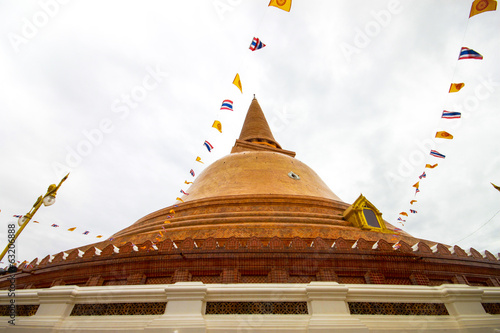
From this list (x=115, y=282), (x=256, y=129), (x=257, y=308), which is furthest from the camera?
(x=256, y=129)

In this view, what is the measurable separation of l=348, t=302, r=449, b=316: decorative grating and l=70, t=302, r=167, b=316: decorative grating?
3589 millimetres

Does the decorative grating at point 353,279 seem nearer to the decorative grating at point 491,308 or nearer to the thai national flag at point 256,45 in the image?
the decorative grating at point 491,308

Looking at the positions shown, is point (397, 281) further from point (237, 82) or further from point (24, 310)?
point (24, 310)

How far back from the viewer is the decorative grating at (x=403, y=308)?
4.73 m

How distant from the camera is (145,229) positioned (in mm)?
10414

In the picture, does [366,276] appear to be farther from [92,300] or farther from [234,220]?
[92,300]

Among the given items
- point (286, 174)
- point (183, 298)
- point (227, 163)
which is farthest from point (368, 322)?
point (227, 163)

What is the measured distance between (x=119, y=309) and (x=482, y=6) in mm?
10340

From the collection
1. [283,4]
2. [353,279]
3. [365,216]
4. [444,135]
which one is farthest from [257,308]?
[444,135]

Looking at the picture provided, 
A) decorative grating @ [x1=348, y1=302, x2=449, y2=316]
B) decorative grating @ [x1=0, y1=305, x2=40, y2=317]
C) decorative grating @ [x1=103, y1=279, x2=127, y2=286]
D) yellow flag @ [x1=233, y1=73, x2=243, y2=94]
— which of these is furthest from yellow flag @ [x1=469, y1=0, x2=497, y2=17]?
decorative grating @ [x1=0, y1=305, x2=40, y2=317]

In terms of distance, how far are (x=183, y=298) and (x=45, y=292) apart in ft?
9.33

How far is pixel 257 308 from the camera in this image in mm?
4586

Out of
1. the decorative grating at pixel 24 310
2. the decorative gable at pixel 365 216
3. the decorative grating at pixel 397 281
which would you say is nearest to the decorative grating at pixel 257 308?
the decorative grating at pixel 397 281

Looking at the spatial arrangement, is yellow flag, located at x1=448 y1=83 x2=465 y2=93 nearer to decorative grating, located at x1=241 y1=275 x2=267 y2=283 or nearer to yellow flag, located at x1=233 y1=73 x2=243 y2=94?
yellow flag, located at x1=233 y1=73 x2=243 y2=94
